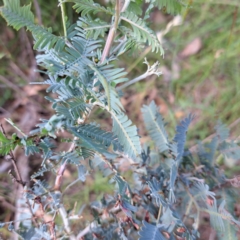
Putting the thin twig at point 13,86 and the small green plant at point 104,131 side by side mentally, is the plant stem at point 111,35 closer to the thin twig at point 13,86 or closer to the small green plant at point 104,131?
the small green plant at point 104,131

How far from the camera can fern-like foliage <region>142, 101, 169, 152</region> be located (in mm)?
802

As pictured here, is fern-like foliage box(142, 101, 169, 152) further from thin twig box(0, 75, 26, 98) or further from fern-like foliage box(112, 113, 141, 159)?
thin twig box(0, 75, 26, 98)

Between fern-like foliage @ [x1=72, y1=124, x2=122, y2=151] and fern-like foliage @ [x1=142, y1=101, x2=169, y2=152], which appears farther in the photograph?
fern-like foliage @ [x1=142, y1=101, x2=169, y2=152]

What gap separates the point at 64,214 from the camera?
730 millimetres

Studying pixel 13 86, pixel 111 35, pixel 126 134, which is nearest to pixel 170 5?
pixel 111 35

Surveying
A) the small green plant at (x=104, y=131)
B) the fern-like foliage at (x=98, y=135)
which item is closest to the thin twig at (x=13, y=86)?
the small green plant at (x=104, y=131)

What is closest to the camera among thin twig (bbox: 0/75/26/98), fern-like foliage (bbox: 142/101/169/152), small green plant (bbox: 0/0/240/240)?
small green plant (bbox: 0/0/240/240)

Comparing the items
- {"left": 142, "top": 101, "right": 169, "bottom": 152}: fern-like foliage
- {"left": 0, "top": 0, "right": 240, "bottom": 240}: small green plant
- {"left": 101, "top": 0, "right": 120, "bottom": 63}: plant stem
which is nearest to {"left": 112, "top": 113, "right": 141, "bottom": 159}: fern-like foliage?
{"left": 0, "top": 0, "right": 240, "bottom": 240}: small green plant

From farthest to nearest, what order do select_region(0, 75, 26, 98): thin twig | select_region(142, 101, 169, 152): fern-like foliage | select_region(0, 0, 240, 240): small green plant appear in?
select_region(0, 75, 26, 98): thin twig
select_region(142, 101, 169, 152): fern-like foliage
select_region(0, 0, 240, 240): small green plant

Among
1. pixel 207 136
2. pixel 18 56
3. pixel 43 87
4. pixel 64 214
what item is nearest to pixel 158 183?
pixel 64 214

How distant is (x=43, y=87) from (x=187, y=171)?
89 cm

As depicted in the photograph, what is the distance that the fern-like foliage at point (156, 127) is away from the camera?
0.80 meters

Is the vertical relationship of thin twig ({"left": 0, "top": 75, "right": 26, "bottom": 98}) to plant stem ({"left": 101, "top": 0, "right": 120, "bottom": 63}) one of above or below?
below

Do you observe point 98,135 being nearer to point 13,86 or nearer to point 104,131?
point 104,131
